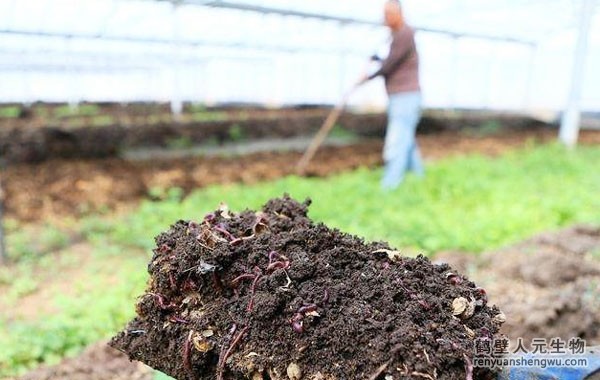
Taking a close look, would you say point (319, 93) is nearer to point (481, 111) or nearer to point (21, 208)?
point (481, 111)

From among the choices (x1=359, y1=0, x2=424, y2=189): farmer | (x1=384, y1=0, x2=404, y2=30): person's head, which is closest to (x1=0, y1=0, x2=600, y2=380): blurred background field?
(x1=359, y1=0, x2=424, y2=189): farmer

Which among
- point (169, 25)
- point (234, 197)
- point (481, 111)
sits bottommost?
point (481, 111)

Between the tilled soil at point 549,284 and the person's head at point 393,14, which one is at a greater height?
the person's head at point 393,14

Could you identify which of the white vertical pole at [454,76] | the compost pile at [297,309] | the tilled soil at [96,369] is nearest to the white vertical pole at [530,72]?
the white vertical pole at [454,76]

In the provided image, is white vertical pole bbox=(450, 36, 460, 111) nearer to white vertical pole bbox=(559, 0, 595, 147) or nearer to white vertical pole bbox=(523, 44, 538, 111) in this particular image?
white vertical pole bbox=(523, 44, 538, 111)

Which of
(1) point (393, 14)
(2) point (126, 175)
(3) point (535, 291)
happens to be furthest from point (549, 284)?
(2) point (126, 175)

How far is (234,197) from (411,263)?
560cm

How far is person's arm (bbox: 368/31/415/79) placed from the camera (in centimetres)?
793

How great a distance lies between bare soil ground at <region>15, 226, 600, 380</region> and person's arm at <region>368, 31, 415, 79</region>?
3.18 m

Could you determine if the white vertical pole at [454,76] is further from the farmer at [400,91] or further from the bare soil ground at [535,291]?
the bare soil ground at [535,291]

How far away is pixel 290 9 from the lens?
12.1 m

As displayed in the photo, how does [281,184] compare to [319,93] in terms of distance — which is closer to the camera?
[281,184]

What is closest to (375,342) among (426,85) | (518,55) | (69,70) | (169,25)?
(169,25)

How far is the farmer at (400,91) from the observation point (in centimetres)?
796
